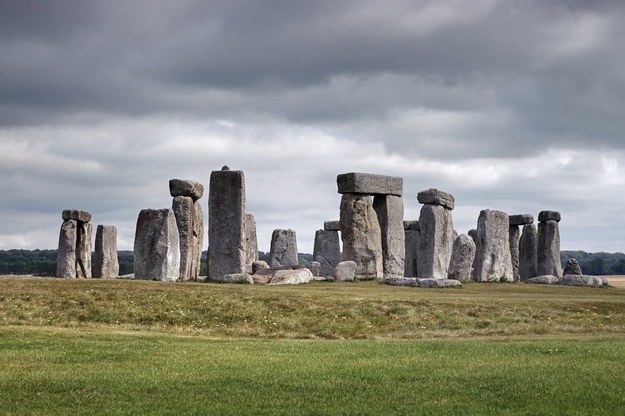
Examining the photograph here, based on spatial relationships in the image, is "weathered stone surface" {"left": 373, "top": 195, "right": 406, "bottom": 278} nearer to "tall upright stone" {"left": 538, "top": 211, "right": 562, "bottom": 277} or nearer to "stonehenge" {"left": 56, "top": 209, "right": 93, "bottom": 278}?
"tall upright stone" {"left": 538, "top": 211, "right": 562, "bottom": 277}

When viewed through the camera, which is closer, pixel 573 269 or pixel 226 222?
pixel 226 222

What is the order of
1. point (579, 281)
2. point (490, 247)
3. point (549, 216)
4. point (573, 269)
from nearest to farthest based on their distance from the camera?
point (579, 281)
point (490, 247)
point (549, 216)
point (573, 269)

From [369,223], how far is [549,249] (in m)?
14.4

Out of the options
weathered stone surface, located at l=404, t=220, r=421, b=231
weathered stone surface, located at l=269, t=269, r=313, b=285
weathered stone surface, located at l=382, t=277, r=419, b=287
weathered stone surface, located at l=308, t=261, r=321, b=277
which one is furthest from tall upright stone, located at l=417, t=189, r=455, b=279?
weathered stone surface, located at l=308, t=261, r=321, b=277

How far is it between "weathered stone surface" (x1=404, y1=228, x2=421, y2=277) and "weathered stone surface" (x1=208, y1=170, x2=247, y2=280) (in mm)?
16022

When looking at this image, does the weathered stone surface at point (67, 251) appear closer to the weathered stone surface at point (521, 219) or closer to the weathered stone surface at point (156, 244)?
the weathered stone surface at point (156, 244)

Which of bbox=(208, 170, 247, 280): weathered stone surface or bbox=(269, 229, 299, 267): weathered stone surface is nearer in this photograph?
bbox=(208, 170, 247, 280): weathered stone surface

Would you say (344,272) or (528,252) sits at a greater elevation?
(528,252)

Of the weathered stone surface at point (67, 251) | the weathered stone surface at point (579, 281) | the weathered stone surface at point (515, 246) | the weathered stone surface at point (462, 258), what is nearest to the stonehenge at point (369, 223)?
the weathered stone surface at point (462, 258)

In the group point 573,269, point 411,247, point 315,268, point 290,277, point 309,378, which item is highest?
point 411,247

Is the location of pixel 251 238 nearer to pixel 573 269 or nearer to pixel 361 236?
pixel 361 236

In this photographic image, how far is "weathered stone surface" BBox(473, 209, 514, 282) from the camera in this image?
43344 millimetres

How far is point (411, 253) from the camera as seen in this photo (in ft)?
162

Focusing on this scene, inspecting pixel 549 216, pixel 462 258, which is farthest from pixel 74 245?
pixel 549 216
